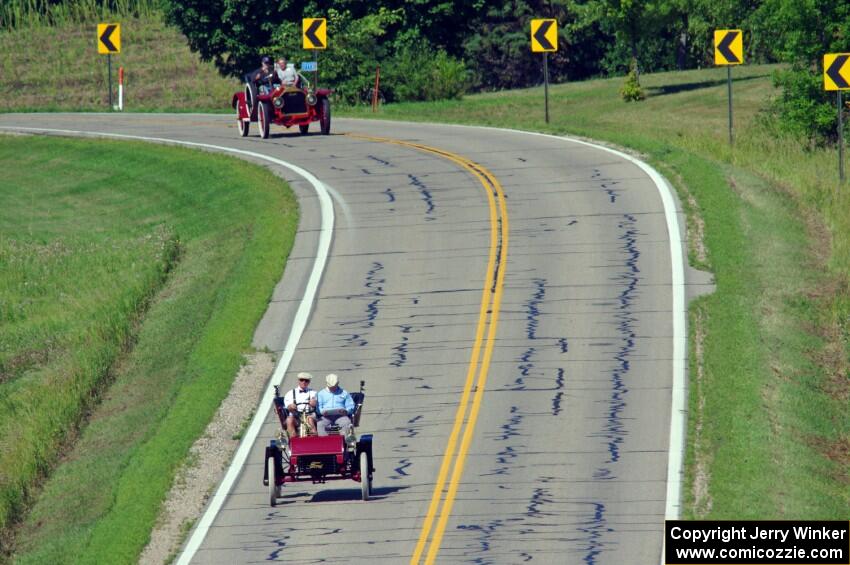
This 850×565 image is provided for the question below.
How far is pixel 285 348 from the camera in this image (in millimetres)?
25344

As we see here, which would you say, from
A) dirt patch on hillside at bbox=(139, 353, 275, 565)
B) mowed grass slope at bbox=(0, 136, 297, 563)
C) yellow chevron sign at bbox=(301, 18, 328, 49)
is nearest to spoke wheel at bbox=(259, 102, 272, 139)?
mowed grass slope at bbox=(0, 136, 297, 563)

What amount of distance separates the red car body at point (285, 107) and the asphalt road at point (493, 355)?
3.31 meters

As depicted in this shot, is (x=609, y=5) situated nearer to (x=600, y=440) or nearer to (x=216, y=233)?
(x=216, y=233)

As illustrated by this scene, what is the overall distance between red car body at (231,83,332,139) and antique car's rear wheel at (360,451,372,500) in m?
24.5

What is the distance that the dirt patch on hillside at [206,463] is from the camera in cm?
1881

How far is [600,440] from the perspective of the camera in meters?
21.1

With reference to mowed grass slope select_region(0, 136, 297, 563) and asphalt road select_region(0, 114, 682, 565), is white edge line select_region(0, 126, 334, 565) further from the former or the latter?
mowed grass slope select_region(0, 136, 297, 563)

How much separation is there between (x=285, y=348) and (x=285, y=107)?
747 inches

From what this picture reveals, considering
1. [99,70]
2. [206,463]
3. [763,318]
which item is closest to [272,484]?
[206,463]

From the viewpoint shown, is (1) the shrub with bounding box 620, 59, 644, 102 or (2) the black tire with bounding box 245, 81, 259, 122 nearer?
(2) the black tire with bounding box 245, 81, 259, 122

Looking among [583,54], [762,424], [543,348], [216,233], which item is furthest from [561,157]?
[583,54]

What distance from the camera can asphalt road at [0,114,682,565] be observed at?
18375 mm

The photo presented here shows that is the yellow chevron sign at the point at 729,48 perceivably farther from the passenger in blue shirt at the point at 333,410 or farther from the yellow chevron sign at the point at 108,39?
the passenger in blue shirt at the point at 333,410

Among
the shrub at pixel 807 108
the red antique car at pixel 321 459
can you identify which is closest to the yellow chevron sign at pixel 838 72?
the shrub at pixel 807 108
